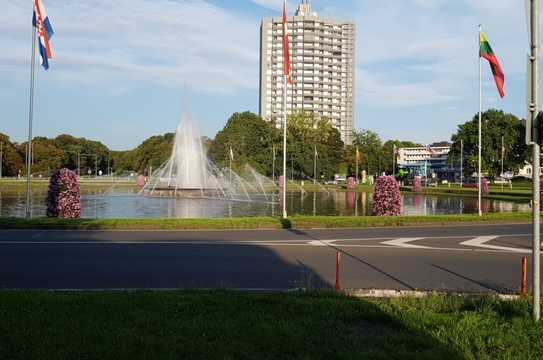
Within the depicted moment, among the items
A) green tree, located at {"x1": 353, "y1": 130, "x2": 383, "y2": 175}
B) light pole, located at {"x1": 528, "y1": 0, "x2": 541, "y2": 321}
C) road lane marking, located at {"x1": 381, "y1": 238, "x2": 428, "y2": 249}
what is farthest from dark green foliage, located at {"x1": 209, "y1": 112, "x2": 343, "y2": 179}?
light pole, located at {"x1": 528, "y1": 0, "x2": 541, "y2": 321}

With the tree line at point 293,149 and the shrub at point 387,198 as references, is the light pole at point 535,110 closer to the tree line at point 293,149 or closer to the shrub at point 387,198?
the shrub at point 387,198

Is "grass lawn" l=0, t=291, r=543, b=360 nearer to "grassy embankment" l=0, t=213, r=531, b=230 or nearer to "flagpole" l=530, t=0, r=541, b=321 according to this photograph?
"flagpole" l=530, t=0, r=541, b=321

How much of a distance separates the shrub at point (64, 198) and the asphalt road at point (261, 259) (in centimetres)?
403

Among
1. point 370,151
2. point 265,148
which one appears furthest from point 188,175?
point 370,151

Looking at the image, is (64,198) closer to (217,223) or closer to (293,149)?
(217,223)

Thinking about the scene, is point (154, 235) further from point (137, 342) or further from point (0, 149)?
point (0, 149)

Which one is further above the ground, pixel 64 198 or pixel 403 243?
pixel 64 198

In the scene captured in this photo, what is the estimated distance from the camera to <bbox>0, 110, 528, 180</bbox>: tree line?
98.5m

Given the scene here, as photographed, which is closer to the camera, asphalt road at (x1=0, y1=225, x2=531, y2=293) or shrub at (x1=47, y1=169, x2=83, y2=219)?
asphalt road at (x1=0, y1=225, x2=531, y2=293)

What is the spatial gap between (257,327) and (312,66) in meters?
151

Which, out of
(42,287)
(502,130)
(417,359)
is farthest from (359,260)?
(502,130)

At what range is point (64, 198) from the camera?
24188 millimetres

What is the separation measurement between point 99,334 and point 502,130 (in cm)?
10202

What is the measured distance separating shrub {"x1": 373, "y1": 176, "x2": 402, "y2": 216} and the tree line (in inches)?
2347
